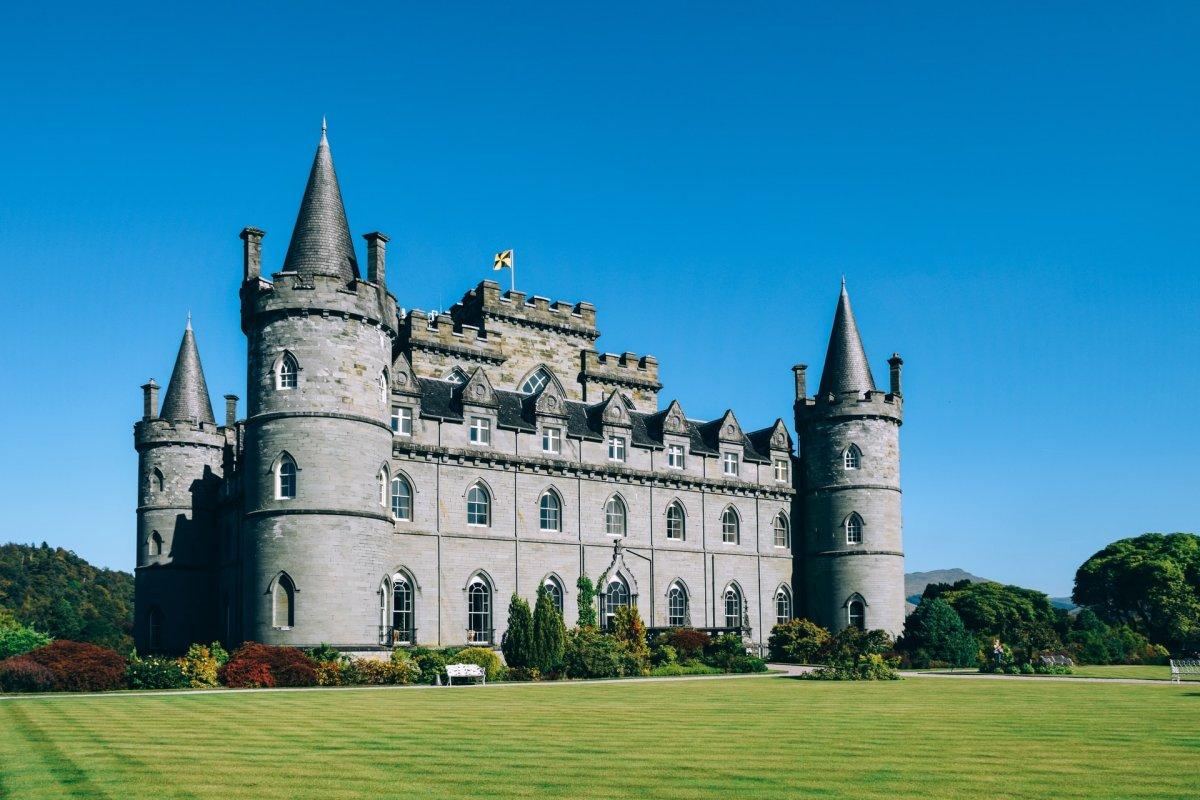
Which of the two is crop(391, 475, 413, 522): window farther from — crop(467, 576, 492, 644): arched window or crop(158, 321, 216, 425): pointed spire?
crop(158, 321, 216, 425): pointed spire

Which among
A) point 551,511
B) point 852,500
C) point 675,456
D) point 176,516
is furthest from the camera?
point 852,500

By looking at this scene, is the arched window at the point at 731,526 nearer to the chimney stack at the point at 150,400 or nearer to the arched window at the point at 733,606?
the arched window at the point at 733,606

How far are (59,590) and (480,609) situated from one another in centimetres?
6659

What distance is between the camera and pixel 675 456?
50875 mm

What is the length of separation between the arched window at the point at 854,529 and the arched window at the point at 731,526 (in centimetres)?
502

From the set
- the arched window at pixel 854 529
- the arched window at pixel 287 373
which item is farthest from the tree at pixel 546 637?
the arched window at pixel 854 529

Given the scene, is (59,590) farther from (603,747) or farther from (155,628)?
(603,747)

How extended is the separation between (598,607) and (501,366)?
11524 mm

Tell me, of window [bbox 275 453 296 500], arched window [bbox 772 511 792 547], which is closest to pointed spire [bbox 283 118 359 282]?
window [bbox 275 453 296 500]

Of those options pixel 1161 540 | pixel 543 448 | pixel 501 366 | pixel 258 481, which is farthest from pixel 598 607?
pixel 1161 540

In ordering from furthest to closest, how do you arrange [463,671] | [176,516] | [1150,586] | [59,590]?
[59,590]
[1150,586]
[176,516]
[463,671]

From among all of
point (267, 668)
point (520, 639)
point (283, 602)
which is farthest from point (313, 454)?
point (520, 639)

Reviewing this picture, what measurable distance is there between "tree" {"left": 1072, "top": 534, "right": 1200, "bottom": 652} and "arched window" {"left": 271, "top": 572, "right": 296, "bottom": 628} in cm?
4483

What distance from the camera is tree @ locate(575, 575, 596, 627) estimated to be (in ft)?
150
